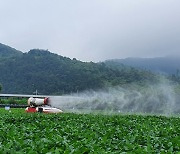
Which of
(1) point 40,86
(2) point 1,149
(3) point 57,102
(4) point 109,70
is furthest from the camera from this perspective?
(1) point 40,86

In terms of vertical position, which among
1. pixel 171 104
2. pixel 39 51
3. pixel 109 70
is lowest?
pixel 171 104

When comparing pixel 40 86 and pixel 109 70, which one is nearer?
pixel 109 70

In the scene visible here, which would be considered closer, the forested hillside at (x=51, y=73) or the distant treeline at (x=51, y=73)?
the forested hillside at (x=51, y=73)

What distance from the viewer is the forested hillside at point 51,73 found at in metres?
95.6

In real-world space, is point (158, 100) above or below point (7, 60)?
below

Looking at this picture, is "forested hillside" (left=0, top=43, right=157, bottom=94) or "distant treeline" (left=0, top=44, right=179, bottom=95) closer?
"forested hillside" (left=0, top=43, right=157, bottom=94)

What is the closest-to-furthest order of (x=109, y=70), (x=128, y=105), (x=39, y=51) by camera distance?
(x=128, y=105)
(x=109, y=70)
(x=39, y=51)

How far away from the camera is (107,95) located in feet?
140

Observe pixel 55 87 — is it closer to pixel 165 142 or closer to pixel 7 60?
pixel 7 60

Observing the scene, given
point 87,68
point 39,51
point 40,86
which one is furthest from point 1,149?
point 39,51

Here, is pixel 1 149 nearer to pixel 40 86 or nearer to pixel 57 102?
pixel 57 102

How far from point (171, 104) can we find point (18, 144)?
139ft

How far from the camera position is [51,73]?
126000 millimetres

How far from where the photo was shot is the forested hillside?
95625 mm
